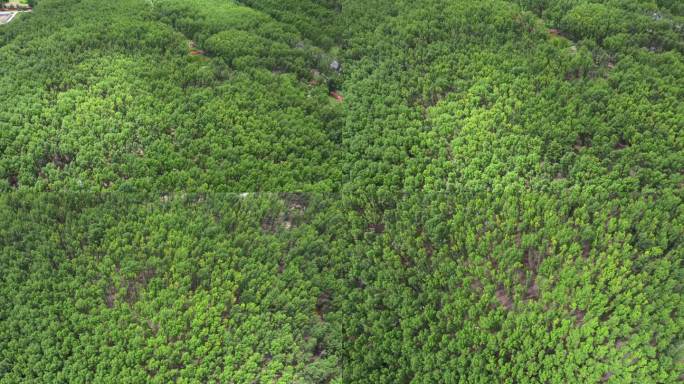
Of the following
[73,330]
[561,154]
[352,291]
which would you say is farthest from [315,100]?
[73,330]

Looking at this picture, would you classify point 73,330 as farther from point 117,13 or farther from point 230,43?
point 117,13

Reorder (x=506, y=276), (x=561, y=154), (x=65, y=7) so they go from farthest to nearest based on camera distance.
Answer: (x=65, y=7) → (x=561, y=154) → (x=506, y=276)

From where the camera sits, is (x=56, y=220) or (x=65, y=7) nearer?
(x=56, y=220)

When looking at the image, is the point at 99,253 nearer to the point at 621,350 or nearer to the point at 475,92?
the point at 475,92

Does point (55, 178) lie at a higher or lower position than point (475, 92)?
lower

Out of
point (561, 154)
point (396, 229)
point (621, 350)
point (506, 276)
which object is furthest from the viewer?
point (561, 154)

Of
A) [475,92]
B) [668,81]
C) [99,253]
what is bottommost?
[99,253]
